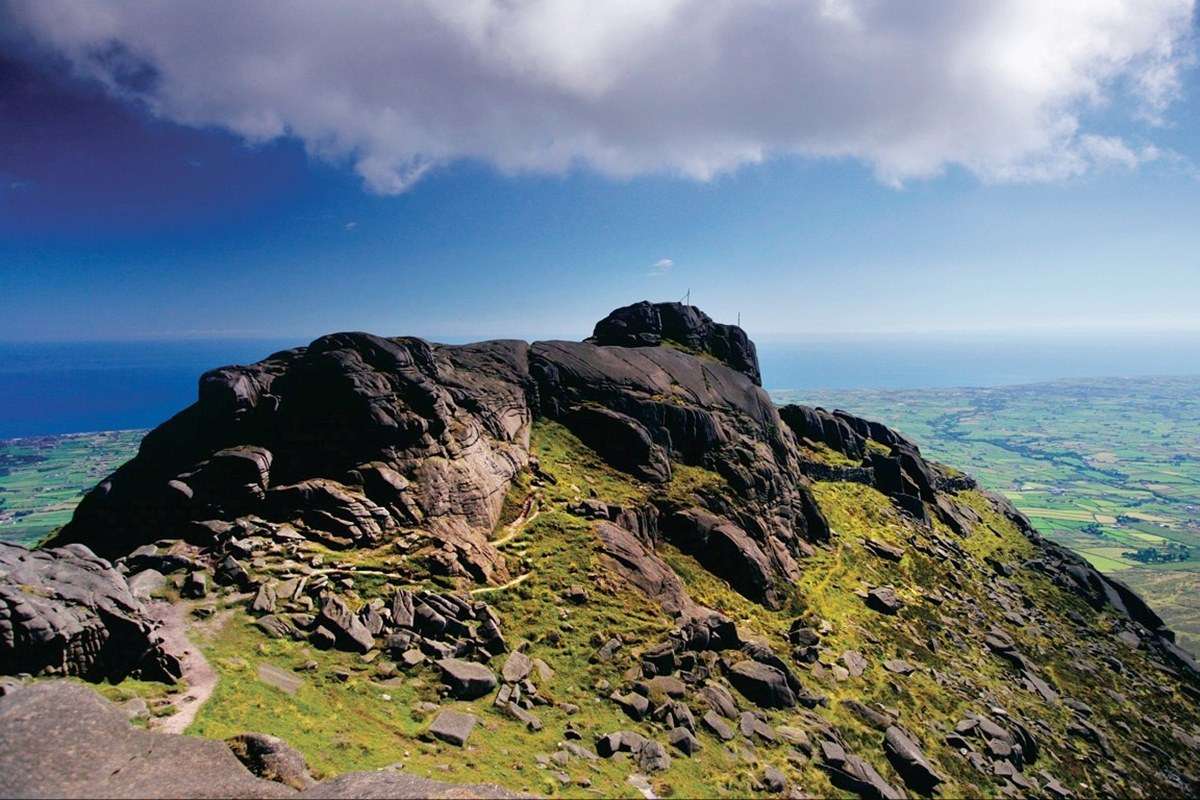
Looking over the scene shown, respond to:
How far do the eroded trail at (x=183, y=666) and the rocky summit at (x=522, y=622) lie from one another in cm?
16

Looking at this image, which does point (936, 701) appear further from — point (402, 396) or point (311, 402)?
point (311, 402)

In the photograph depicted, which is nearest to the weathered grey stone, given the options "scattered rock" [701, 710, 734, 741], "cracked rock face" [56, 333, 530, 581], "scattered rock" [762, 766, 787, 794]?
"cracked rock face" [56, 333, 530, 581]

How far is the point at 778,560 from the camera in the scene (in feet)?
196

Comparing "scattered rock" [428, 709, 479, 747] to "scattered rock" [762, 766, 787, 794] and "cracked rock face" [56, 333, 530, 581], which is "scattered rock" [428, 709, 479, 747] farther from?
"scattered rock" [762, 766, 787, 794]

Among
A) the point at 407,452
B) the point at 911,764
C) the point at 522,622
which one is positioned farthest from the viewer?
the point at 407,452

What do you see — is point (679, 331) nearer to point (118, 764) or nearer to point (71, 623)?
point (71, 623)

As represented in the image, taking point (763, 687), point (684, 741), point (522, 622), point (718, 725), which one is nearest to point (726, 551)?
point (763, 687)

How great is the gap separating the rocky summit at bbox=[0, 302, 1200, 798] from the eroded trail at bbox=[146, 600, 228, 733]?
0.16 meters

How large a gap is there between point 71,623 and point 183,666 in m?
4.86

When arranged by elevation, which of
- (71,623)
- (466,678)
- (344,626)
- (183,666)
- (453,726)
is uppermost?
(71,623)

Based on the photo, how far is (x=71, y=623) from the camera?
24.2m

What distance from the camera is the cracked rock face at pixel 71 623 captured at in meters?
22.9

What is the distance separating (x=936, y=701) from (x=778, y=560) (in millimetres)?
18157

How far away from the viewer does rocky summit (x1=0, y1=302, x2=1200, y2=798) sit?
77.0 ft
